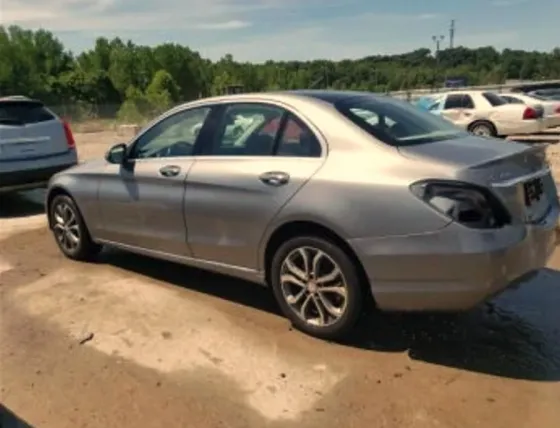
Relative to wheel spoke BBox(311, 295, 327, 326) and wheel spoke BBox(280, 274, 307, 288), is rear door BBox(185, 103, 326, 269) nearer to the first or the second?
wheel spoke BBox(280, 274, 307, 288)

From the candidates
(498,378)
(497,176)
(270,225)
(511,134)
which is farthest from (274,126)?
(511,134)

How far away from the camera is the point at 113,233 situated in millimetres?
5648

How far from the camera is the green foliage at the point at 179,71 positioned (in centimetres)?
6562

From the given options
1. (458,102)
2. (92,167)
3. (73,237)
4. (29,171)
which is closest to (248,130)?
(92,167)

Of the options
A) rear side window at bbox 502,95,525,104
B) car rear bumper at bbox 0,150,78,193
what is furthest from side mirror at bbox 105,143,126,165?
rear side window at bbox 502,95,525,104

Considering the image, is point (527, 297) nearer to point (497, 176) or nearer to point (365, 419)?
point (497, 176)

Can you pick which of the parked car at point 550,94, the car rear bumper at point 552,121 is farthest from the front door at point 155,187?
the parked car at point 550,94

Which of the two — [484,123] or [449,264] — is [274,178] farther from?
[484,123]

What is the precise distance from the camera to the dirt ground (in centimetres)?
337

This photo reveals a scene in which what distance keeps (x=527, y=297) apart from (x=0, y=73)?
64.6 m

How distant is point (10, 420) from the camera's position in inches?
133

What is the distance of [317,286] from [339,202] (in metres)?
0.58

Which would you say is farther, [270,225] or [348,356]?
[270,225]

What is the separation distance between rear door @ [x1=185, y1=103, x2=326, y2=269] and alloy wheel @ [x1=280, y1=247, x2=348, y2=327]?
0.30 m
